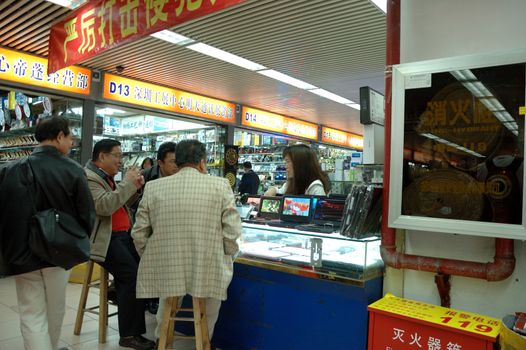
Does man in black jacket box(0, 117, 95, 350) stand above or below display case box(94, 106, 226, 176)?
below

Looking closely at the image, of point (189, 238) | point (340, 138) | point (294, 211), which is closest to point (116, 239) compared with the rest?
point (189, 238)

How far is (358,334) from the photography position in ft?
7.35

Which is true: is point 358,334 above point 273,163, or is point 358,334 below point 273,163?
below

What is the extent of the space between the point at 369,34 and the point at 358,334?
3.37m

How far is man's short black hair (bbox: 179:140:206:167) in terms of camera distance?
2412 mm

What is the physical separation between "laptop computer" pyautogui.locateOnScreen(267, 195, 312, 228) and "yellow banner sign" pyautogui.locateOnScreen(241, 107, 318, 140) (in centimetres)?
546

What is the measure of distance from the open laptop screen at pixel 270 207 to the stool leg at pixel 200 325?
900 mm

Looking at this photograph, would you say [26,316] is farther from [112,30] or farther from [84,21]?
[84,21]

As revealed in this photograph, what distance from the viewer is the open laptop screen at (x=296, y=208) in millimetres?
2887

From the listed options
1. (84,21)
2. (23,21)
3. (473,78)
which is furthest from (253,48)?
(473,78)

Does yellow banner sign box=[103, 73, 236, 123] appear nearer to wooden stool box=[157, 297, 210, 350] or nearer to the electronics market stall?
the electronics market stall

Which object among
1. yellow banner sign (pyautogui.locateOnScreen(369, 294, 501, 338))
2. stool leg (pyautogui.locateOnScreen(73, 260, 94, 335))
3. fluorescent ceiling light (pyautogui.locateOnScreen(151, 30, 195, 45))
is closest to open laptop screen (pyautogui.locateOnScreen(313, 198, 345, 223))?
yellow banner sign (pyautogui.locateOnScreen(369, 294, 501, 338))

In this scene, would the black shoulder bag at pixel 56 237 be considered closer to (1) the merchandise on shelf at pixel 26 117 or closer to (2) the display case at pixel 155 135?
(1) the merchandise on shelf at pixel 26 117

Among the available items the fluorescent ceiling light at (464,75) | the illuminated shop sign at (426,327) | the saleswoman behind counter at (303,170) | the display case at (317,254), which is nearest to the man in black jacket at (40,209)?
the display case at (317,254)
